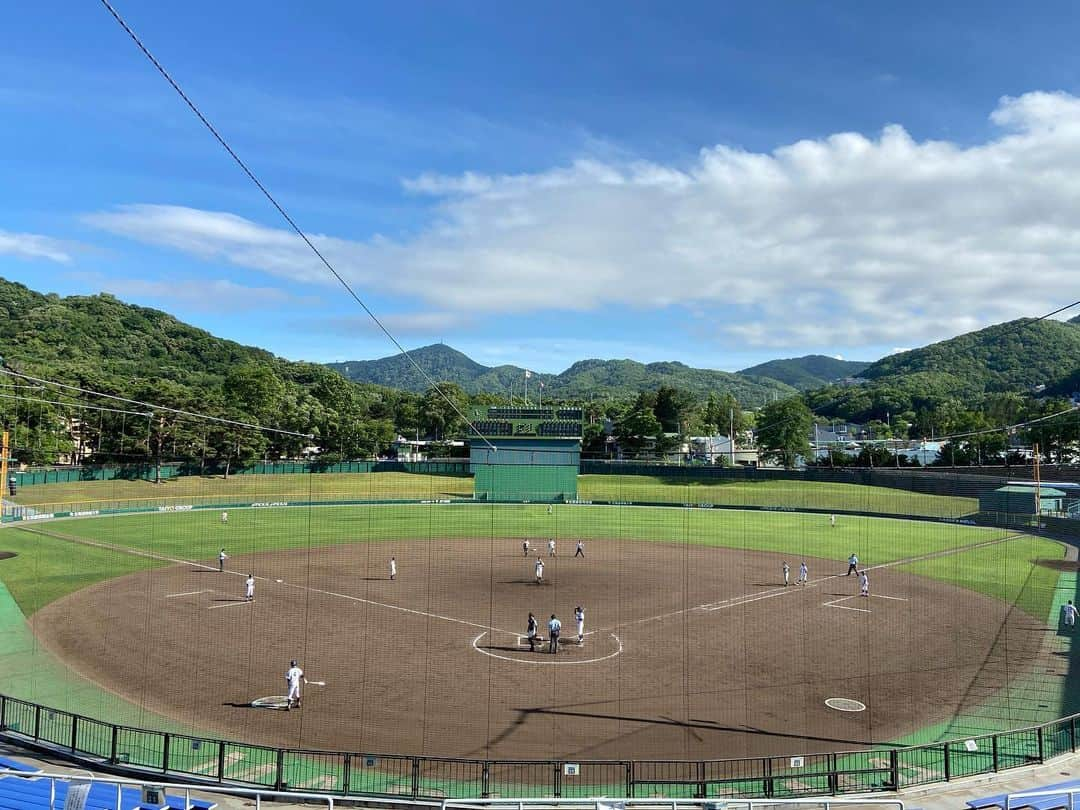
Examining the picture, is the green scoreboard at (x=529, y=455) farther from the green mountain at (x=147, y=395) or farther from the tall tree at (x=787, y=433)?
the tall tree at (x=787, y=433)

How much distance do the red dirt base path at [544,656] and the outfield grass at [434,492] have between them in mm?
29992

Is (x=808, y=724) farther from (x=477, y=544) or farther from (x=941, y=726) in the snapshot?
(x=477, y=544)

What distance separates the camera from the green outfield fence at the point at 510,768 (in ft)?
39.6

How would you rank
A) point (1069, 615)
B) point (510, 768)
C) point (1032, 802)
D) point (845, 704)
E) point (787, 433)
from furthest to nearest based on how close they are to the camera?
point (787, 433) → point (1069, 615) → point (845, 704) → point (510, 768) → point (1032, 802)

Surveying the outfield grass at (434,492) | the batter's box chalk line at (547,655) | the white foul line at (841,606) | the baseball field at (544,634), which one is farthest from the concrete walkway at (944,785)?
the outfield grass at (434,492)

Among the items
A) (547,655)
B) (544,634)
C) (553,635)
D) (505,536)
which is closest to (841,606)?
(544,634)

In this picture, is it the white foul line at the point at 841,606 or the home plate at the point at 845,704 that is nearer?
the home plate at the point at 845,704

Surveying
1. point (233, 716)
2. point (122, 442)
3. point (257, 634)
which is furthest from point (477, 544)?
point (122, 442)

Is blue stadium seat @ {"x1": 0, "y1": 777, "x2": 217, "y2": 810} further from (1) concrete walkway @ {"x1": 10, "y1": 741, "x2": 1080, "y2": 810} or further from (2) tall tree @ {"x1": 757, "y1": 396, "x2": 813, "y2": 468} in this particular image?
(2) tall tree @ {"x1": 757, "y1": 396, "x2": 813, "y2": 468}

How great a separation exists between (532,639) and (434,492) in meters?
52.8

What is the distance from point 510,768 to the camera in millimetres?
13695

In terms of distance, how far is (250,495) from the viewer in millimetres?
68250

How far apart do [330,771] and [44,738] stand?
5.65 meters

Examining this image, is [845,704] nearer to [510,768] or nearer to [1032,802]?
[1032,802]
